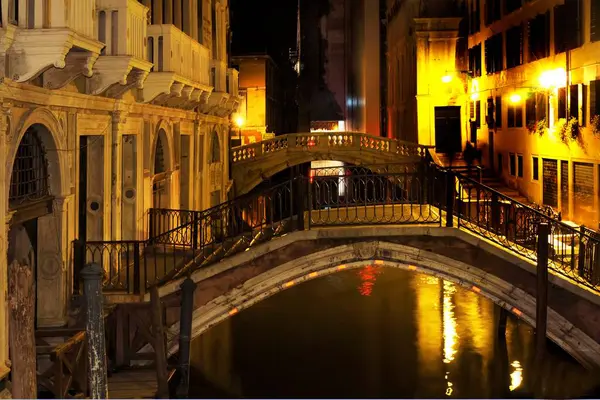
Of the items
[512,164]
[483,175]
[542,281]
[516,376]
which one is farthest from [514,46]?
[542,281]

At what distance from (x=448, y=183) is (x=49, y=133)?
5.88 m

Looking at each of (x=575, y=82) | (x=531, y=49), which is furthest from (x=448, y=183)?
(x=531, y=49)

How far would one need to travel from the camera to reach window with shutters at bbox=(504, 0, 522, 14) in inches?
1073

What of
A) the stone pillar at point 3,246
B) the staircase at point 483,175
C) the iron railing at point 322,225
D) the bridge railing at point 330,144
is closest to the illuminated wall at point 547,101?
the staircase at point 483,175

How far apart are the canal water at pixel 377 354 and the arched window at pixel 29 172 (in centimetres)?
402

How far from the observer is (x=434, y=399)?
44.3 feet

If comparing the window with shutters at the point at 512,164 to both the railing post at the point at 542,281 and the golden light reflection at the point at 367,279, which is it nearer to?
the golden light reflection at the point at 367,279

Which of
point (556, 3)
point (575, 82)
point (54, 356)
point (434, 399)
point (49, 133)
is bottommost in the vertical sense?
point (434, 399)

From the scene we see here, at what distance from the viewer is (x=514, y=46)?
2747 centimetres

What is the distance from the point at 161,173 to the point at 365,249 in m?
5.39

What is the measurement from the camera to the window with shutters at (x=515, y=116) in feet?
90.4

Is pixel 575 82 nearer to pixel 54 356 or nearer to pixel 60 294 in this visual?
pixel 60 294

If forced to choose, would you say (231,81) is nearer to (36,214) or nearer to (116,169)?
(116,169)

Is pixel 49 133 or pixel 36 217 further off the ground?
pixel 49 133
